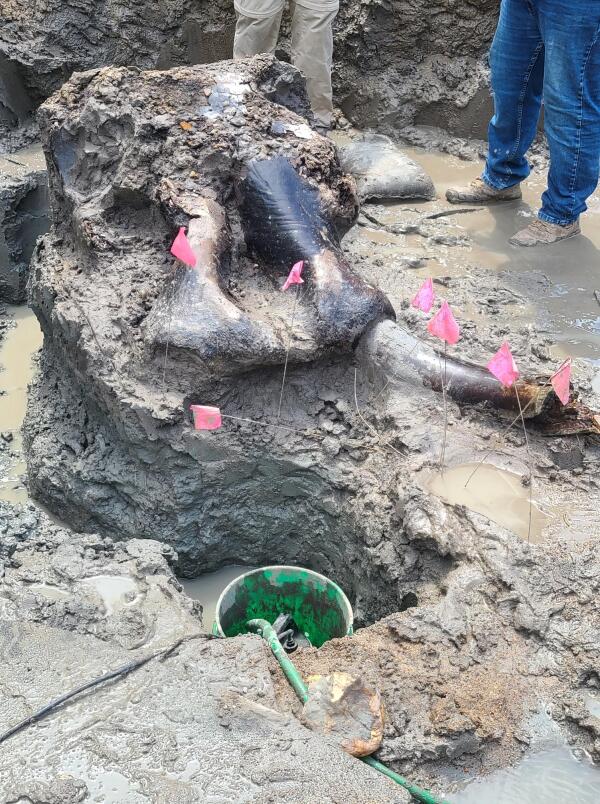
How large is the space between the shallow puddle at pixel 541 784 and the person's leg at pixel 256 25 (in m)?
4.11

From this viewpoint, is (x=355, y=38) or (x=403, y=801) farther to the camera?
(x=355, y=38)

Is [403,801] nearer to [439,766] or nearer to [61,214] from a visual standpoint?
[439,766]

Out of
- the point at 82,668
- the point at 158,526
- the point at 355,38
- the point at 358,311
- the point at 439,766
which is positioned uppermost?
the point at 355,38

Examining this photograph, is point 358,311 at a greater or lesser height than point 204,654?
greater

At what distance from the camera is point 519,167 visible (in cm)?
488

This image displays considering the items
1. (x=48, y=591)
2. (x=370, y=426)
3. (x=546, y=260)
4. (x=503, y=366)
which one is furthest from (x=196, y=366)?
(x=546, y=260)

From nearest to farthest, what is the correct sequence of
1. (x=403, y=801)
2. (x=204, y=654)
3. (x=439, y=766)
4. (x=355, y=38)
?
(x=403, y=801)
(x=439, y=766)
(x=204, y=654)
(x=355, y=38)

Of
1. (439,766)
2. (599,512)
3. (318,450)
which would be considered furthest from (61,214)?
(439,766)

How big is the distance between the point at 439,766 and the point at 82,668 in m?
0.91

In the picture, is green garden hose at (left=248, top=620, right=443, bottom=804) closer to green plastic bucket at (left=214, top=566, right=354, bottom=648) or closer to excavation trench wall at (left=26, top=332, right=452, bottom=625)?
green plastic bucket at (left=214, top=566, right=354, bottom=648)

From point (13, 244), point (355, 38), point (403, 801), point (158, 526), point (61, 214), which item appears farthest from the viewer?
point (355, 38)

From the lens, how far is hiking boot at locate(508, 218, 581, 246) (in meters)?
4.52

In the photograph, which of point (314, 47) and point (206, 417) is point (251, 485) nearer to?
point (206, 417)

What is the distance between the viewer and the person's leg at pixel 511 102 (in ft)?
14.2
